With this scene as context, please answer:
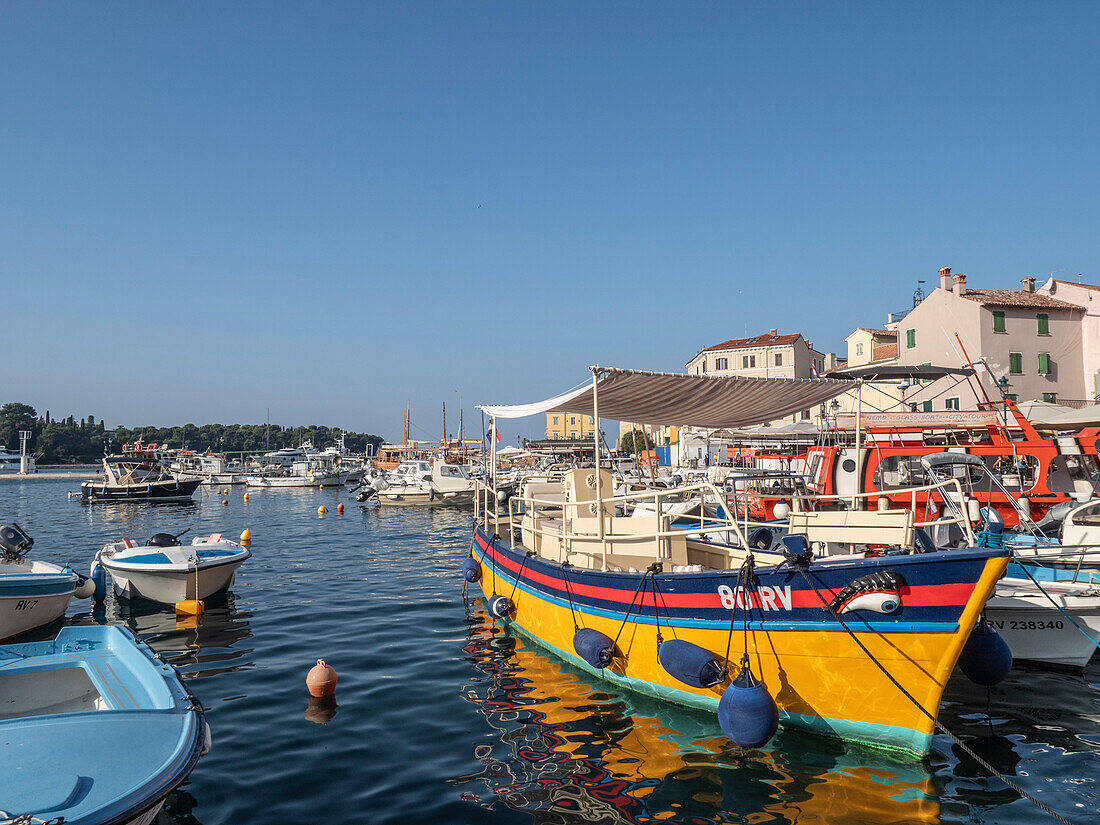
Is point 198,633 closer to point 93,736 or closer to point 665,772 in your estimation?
point 93,736

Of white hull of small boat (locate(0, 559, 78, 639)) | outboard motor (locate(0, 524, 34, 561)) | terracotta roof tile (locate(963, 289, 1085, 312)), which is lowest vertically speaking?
white hull of small boat (locate(0, 559, 78, 639))

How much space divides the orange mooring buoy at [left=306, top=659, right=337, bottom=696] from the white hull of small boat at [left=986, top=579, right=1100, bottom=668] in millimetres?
10066

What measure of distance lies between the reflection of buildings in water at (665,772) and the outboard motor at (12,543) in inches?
457

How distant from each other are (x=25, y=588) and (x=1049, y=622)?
57.8 ft

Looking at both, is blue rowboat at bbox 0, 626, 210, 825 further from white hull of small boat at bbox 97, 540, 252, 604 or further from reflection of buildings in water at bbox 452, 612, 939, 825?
white hull of small boat at bbox 97, 540, 252, 604

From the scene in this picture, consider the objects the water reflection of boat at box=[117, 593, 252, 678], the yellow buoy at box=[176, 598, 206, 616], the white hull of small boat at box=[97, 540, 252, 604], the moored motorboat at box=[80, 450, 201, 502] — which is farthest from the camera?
the moored motorboat at box=[80, 450, 201, 502]

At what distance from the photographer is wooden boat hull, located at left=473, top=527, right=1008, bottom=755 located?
689 cm

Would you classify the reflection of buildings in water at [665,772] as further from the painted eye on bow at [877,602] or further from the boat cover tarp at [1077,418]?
the boat cover tarp at [1077,418]

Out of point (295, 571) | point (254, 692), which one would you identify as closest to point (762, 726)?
point (254, 692)

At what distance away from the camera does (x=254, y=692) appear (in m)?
10.3

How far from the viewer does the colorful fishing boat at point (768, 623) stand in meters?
6.96

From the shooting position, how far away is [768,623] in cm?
771

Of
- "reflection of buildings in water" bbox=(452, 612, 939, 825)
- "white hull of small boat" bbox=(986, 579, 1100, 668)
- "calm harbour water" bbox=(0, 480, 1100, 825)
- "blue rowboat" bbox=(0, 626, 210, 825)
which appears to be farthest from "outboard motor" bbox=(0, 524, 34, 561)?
"white hull of small boat" bbox=(986, 579, 1100, 668)

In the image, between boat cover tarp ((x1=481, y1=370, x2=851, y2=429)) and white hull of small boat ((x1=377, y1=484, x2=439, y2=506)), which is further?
white hull of small boat ((x1=377, y1=484, x2=439, y2=506))
